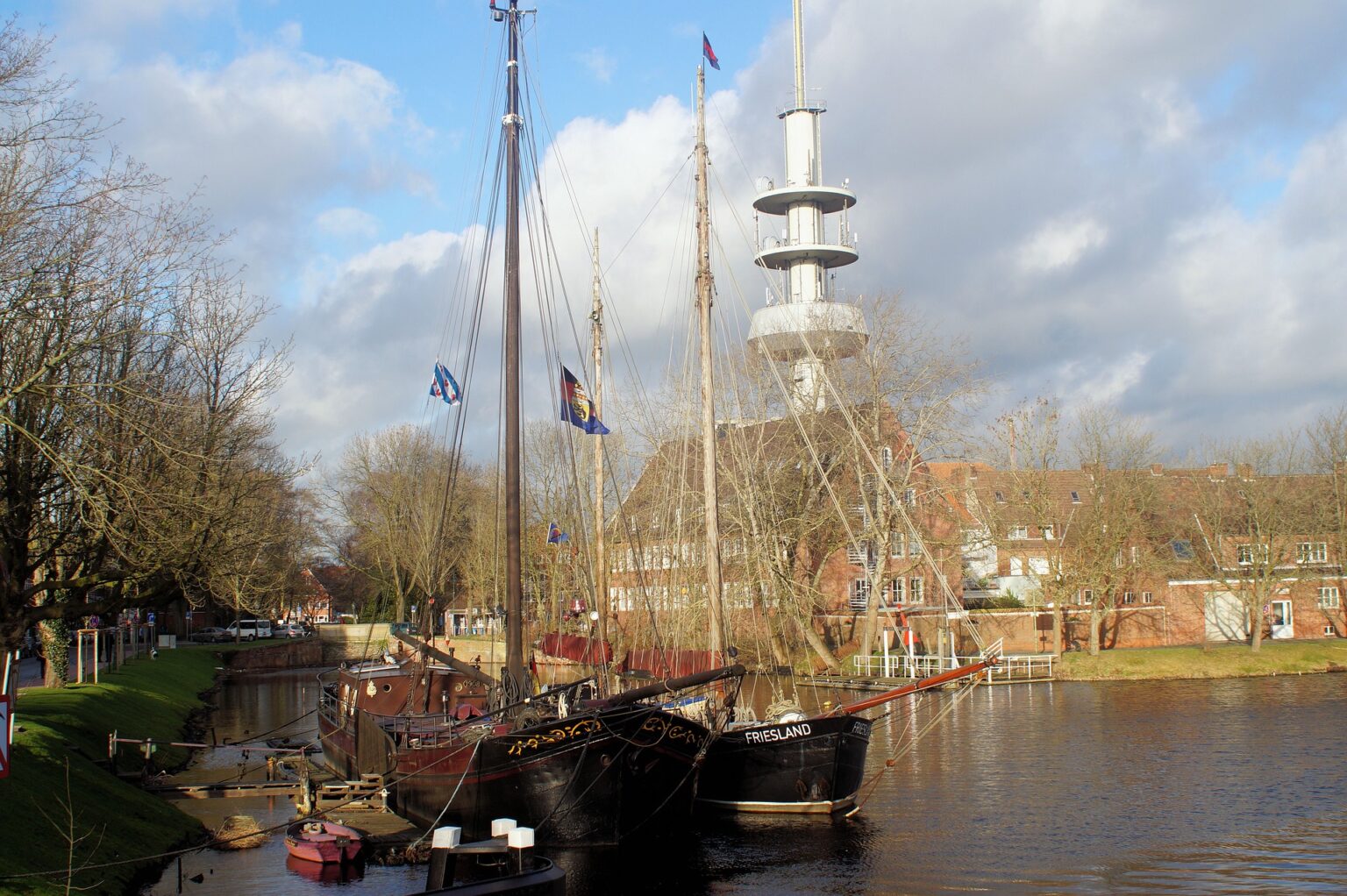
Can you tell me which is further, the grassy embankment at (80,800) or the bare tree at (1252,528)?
the bare tree at (1252,528)

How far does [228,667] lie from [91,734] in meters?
41.2

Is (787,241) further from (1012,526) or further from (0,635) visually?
(0,635)

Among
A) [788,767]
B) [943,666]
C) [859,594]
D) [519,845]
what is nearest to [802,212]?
[859,594]

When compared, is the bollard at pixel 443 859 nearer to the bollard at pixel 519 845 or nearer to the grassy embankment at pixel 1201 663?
the bollard at pixel 519 845

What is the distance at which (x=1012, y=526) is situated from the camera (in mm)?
53188

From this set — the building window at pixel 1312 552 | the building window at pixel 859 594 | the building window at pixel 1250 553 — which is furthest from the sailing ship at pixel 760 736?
the building window at pixel 1312 552

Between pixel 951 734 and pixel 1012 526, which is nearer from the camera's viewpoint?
pixel 951 734

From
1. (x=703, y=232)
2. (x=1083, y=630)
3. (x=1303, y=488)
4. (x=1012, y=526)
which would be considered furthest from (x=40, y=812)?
(x=1303, y=488)

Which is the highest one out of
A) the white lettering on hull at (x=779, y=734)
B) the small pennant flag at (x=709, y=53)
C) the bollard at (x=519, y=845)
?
the small pennant flag at (x=709, y=53)

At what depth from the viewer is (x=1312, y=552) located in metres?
57.3

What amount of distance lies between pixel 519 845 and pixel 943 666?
3693 cm

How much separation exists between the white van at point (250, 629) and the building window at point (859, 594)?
43004 mm

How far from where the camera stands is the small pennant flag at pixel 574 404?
26609mm

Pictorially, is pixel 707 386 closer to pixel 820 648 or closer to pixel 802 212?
pixel 820 648
